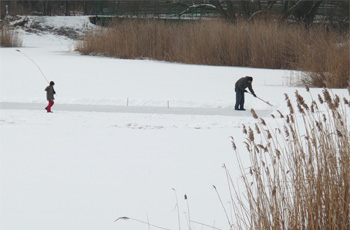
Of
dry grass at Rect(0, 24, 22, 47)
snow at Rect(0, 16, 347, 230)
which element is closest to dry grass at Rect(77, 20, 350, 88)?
snow at Rect(0, 16, 347, 230)

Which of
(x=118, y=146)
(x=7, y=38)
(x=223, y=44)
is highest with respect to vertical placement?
(x=7, y=38)

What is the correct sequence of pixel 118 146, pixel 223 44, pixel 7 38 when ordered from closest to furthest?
pixel 118 146 → pixel 223 44 → pixel 7 38

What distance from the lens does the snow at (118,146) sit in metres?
4.71

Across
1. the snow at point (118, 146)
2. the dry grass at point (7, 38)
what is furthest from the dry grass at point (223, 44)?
the dry grass at point (7, 38)

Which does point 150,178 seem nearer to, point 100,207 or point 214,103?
point 100,207

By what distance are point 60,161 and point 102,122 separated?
261 cm

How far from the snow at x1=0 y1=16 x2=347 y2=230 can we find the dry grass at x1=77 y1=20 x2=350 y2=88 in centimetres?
156

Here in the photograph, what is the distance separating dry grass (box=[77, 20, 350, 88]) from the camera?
15.5 metres

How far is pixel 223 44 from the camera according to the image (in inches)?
708

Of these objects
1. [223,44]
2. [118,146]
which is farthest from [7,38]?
[118,146]

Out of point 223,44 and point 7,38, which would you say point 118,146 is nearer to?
point 223,44

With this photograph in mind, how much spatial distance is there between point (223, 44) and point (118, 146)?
11.5 metres

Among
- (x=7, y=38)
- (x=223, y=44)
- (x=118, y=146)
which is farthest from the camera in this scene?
(x=7, y=38)

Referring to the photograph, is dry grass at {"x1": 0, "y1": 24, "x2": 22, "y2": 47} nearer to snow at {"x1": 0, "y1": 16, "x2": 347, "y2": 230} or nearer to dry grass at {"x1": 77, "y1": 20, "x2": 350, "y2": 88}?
dry grass at {"x1": 77, "y1": 20, "x2": 350, "y2": 88}
